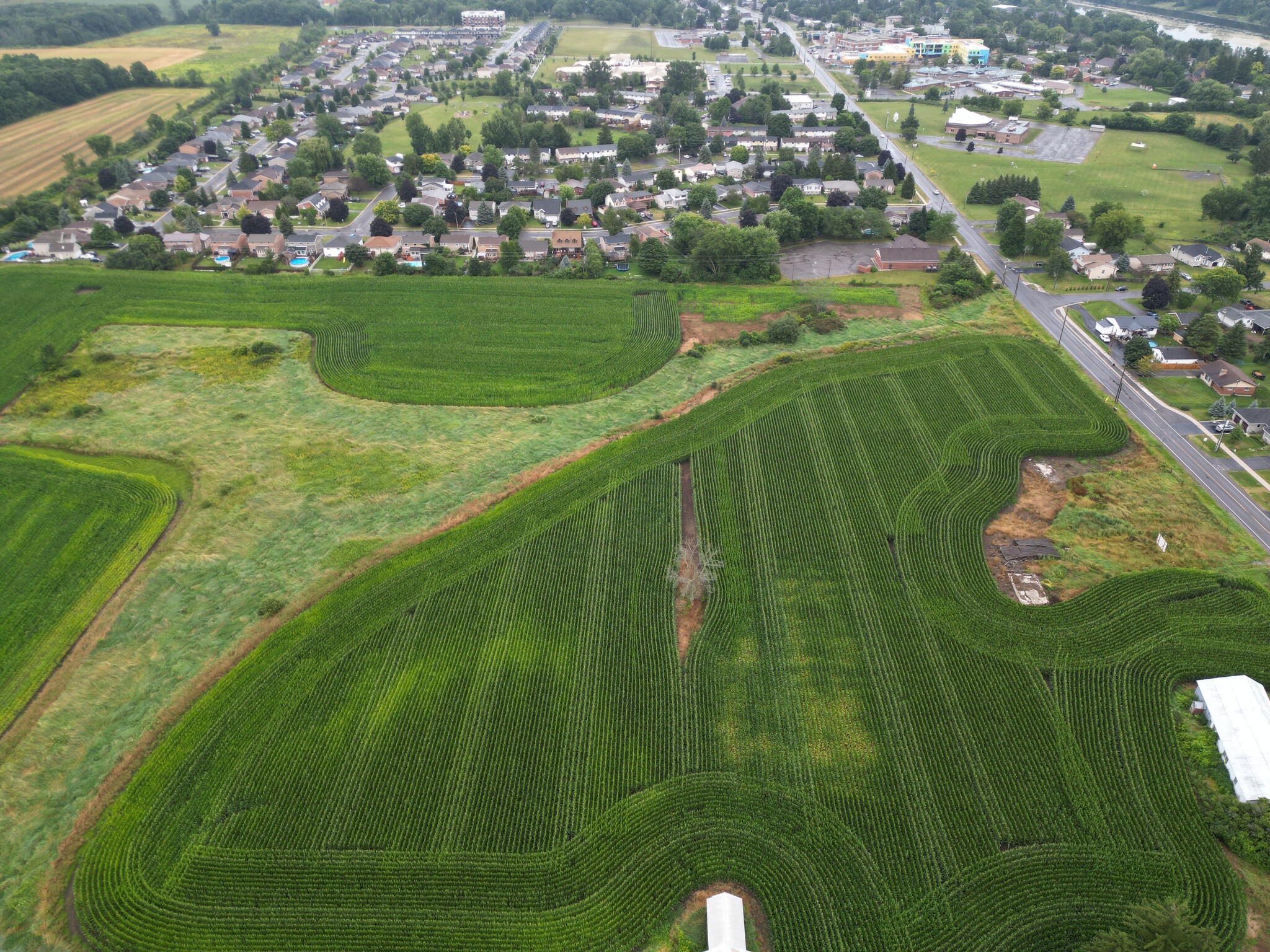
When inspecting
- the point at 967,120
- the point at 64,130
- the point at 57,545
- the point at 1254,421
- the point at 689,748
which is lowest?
the point at 689,748

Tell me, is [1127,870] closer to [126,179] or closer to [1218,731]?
[1218,731]

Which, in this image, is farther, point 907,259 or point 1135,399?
point 907,259

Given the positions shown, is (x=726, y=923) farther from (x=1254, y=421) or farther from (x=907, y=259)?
(x=907, y=259)

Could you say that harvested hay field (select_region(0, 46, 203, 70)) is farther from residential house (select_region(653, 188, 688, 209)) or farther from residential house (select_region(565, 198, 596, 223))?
residential house (select_region(653, 188, 688, 209))

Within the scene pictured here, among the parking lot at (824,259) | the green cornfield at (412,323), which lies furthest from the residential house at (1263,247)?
the green cornfield at (412,323)

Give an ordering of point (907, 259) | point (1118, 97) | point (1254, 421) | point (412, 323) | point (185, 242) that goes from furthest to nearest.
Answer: point (1118, 97)
point (185, 242)
point (907, 259)
point (412, 323)
point (1254, 421)

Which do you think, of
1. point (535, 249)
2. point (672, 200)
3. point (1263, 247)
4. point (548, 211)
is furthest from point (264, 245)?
point (1263, 247)

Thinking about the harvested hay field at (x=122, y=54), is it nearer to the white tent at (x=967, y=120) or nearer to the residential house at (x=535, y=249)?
the residential house at (x=535, y=249)

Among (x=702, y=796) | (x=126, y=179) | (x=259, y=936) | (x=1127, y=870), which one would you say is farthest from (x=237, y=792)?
(x=126, y=179)

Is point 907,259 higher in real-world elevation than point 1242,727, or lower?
higher
